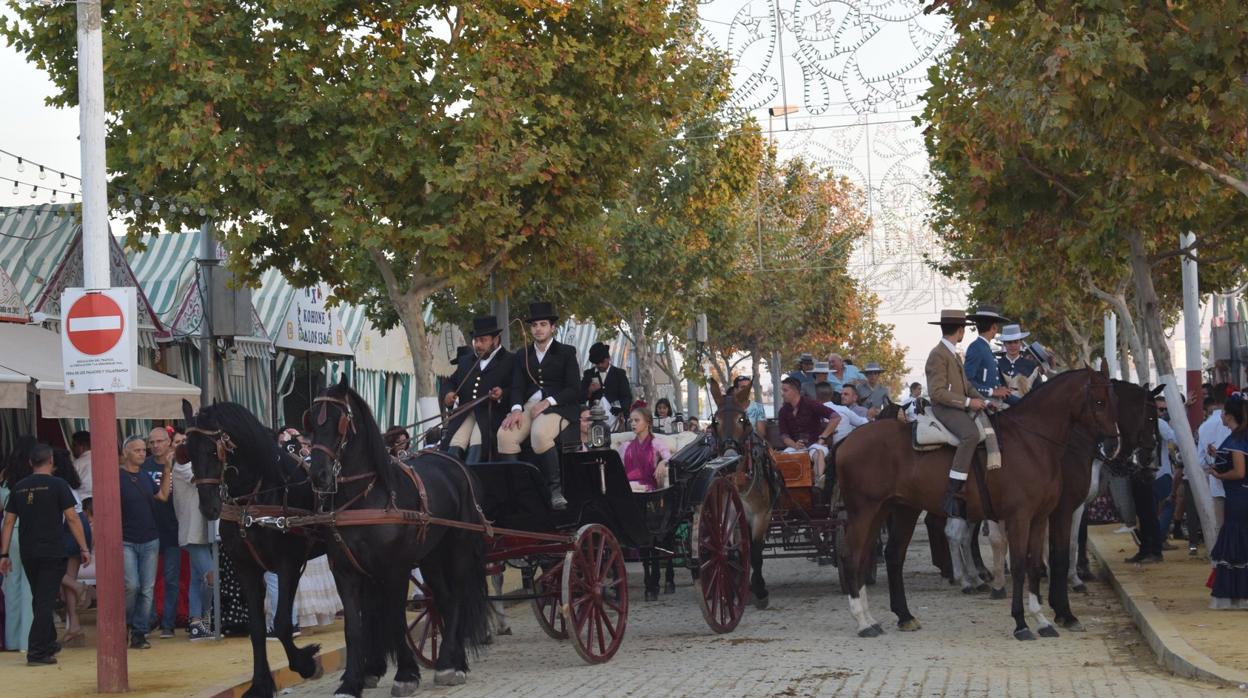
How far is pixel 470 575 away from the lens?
39.8 feet

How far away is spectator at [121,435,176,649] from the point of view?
15156mm

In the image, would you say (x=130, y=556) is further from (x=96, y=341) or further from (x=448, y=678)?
(x=448, y=678)

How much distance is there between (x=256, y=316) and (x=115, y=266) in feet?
14.2

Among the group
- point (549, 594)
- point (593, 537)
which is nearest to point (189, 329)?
point (593, 537)

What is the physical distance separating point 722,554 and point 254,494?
4625mm

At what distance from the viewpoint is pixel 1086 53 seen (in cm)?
1280

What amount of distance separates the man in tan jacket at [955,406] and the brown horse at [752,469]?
2630 mm

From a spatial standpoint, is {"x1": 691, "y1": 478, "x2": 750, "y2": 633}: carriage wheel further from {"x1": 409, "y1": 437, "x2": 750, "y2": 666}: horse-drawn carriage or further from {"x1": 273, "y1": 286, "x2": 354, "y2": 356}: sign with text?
{"x1": 273, "y1": 286, "x2": 354, "y2": 356}: sign with text

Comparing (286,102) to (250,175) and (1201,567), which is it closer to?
(250,175)

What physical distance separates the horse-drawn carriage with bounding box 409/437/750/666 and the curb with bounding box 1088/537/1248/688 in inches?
140

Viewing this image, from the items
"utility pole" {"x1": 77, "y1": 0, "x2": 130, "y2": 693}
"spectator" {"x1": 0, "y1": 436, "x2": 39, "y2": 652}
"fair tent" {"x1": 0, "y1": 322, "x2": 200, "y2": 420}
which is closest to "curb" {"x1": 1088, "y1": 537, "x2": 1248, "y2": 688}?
"utility pole" {"x1": 77, "y1": 0, "x2": 130, "y2": 693}

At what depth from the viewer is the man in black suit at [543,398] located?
13.1 meters

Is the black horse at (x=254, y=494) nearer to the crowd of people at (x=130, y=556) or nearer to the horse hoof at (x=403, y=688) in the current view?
the horse hoof at (x=403, y=688)

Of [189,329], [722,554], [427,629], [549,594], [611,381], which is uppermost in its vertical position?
[189,329]
